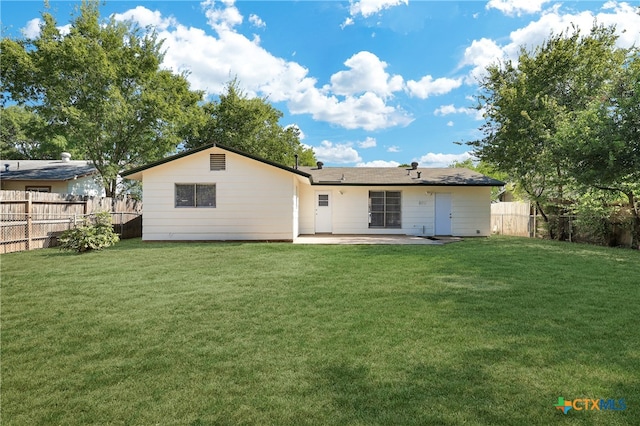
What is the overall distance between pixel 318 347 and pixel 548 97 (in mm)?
17227

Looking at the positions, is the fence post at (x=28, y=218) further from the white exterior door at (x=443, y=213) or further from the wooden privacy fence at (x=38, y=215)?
the white exterior door at (x=443, y=213)

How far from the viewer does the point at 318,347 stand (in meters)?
3.41

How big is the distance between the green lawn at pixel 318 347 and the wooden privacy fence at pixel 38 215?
446 centimetres

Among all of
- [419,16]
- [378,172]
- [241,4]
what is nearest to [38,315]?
[241,4]

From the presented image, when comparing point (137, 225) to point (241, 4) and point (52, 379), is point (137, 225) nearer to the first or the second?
point (241, 4)

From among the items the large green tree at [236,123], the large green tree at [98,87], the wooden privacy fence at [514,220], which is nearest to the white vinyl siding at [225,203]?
the large green tree at [98,87]

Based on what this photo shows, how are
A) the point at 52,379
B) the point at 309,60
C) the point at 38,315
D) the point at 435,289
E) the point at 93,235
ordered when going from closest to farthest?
the point at 52,379
the point at 38,315
the point at 435,289
the point at 93,235
the point at 309,60

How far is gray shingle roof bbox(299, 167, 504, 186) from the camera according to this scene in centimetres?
1510

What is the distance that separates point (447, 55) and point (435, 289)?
12.4 metres

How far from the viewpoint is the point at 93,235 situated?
1054cm

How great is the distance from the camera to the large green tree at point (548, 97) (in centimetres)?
1485

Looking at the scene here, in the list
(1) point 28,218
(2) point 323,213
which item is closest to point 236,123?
(2) point 323,213

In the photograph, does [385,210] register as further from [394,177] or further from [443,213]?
[443,213]

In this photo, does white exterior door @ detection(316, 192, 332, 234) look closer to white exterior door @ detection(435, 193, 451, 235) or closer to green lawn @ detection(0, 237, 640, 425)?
white exterior door @ detection(435, 193, 451, 235)
